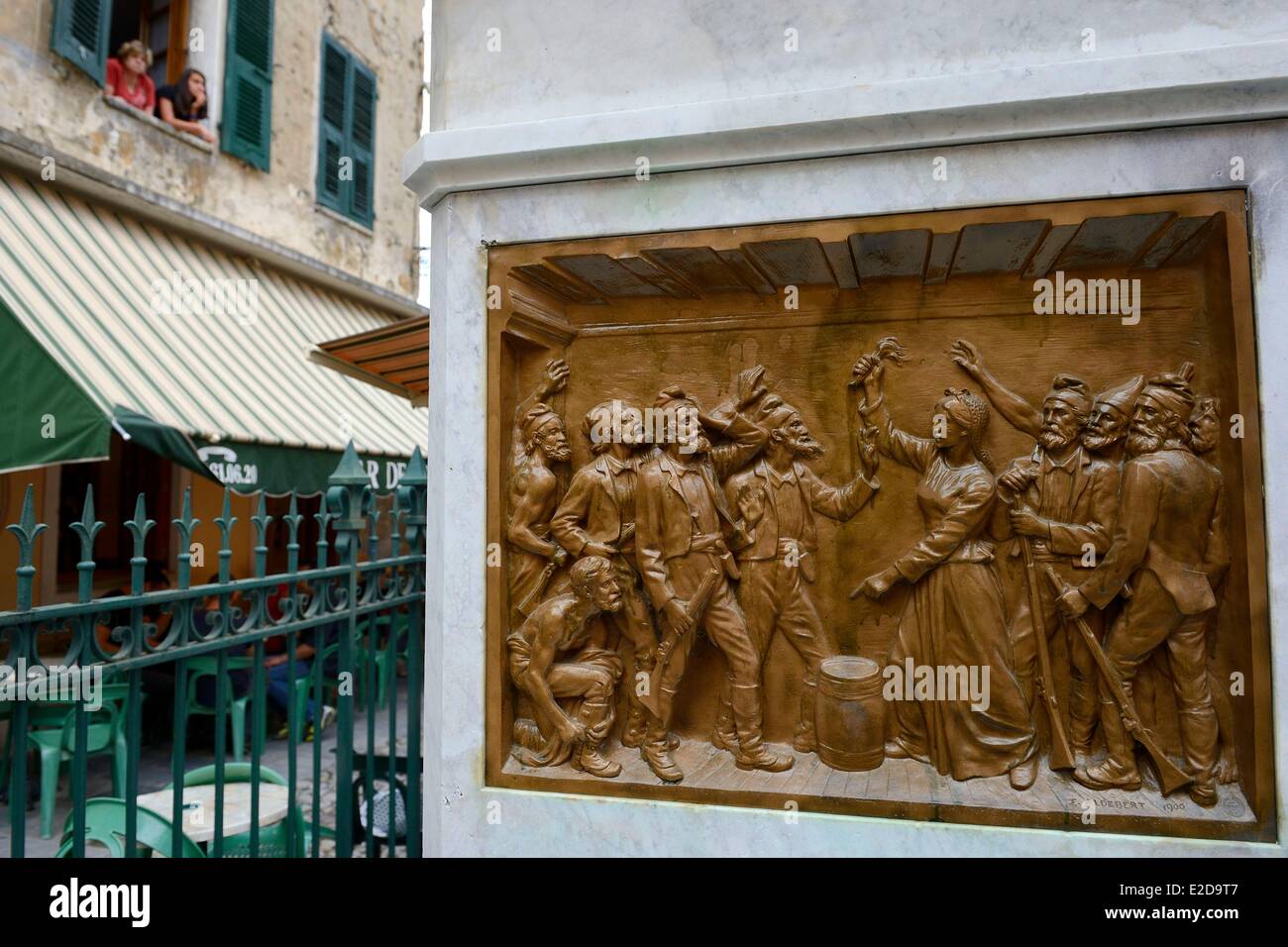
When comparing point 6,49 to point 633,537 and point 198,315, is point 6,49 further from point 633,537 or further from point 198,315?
point 633,537

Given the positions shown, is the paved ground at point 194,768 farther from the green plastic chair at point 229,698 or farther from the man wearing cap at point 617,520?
the man wearing cap at point 617,520

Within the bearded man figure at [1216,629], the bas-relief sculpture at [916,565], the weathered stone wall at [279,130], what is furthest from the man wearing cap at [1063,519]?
the weathered stone wall at [279,130]

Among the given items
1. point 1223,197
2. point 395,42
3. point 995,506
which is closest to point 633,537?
point 995,506

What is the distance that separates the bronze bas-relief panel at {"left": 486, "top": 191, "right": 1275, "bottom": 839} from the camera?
2660 millimetres

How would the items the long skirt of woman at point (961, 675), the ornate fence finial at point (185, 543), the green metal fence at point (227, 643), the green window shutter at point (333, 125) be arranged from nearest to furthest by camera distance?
the green metal fence at point (227, 643), the ornate fence finial at point (185, 543), the long skirt of woman at point (961, 675), the green window shutter at point (333, 125)

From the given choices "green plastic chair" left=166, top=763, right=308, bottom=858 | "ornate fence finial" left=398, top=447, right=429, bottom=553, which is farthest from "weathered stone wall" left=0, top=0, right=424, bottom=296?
"green plastic chair" left=166, top=763, right=308, bottom=858

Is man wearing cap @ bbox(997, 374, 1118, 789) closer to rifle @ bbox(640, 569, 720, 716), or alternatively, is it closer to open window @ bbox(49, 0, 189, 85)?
rifle @ bbox(640, 569, 720, 716)

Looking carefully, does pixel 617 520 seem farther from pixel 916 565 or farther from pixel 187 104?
pixel 187 104

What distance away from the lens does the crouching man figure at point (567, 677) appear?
10.00 ft

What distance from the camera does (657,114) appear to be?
2.88 m

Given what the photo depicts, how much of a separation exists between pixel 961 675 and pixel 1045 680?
28cm

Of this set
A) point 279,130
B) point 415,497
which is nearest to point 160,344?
point 279,130

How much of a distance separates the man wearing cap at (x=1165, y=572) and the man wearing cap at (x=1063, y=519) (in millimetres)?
59

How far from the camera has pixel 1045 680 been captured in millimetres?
2814
